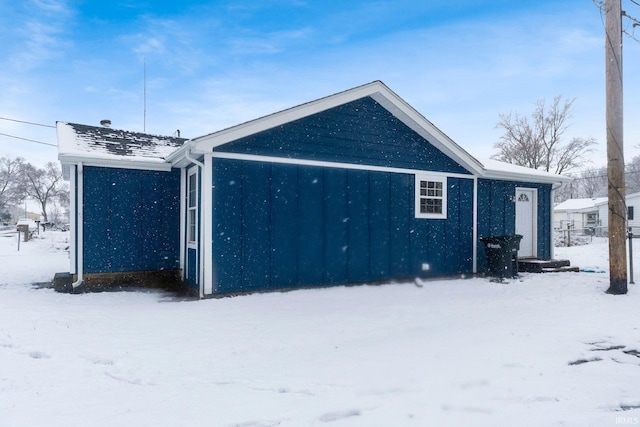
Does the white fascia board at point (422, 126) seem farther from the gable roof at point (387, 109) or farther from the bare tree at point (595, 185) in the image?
the bare tree at point (595, 185)

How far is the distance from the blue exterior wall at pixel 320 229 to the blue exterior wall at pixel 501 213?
783 millimetres

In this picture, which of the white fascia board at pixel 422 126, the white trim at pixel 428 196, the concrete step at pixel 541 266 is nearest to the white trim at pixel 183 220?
the white fascia board at pixel 422 126

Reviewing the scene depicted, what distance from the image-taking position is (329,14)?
47.9ft

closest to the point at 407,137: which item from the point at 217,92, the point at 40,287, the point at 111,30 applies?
the point at 40,287

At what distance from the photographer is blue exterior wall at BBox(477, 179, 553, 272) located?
10.5 m

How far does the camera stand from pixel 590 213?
144ft

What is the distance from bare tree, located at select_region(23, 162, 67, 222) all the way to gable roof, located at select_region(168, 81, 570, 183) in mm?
74422

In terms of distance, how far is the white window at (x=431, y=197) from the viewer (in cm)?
939

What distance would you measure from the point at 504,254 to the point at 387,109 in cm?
469

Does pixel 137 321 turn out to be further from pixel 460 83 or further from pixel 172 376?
pixel 460 83

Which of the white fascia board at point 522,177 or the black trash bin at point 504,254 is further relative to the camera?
the white fascia board at point 522,177

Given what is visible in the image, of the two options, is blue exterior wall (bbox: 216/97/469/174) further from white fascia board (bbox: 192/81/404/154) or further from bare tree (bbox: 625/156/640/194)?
bare tree (bbox: 625/156/640/194)

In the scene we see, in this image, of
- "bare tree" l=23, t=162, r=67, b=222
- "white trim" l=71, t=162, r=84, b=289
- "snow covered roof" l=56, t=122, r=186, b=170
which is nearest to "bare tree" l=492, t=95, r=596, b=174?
"snow covered roof" l=56, t=122, r=186, b=170

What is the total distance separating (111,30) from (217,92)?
675 centimetres
